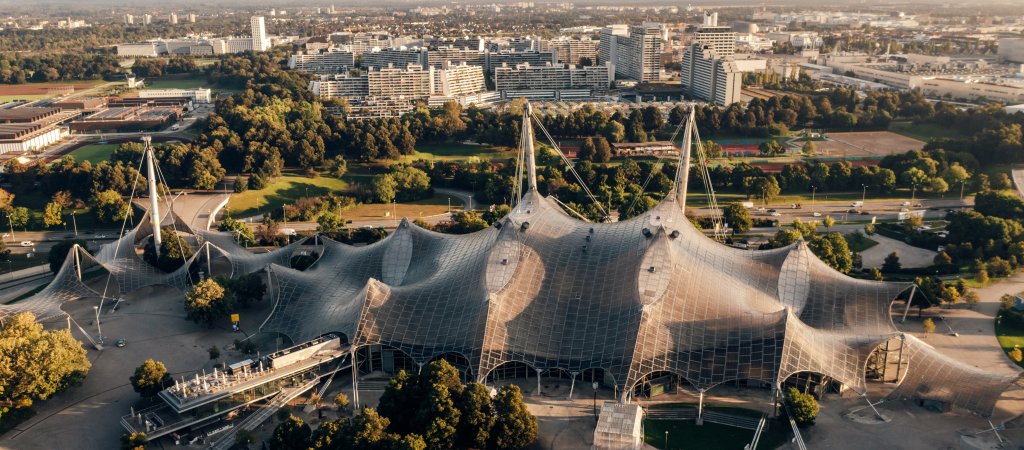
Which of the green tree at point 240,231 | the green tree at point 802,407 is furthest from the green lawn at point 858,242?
the green tree at point 240,231

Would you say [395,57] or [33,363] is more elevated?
[395,57]

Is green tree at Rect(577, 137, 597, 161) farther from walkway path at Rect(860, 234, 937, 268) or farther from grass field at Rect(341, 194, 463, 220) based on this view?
walkway path at Rect(860, 234, 937, 268)

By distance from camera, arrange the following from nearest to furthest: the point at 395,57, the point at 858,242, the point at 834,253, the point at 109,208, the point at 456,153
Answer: the point at 834,253 < the point at 858,242 < the point at 109,208 < the point at 456,153 < the point at 395,57

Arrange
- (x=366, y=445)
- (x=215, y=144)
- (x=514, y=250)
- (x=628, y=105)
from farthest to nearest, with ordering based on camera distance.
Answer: (x=628, y=105), (x=215, y=144), (x=514, y=250), (x=366, y=445)

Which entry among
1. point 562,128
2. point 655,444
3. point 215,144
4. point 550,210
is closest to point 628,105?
point 562,128

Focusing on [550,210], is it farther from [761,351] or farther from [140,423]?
[140,423]

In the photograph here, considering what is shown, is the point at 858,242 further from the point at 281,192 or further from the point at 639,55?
the point at 639,55

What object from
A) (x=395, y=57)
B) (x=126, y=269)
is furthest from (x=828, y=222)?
(x=395, y=57)
